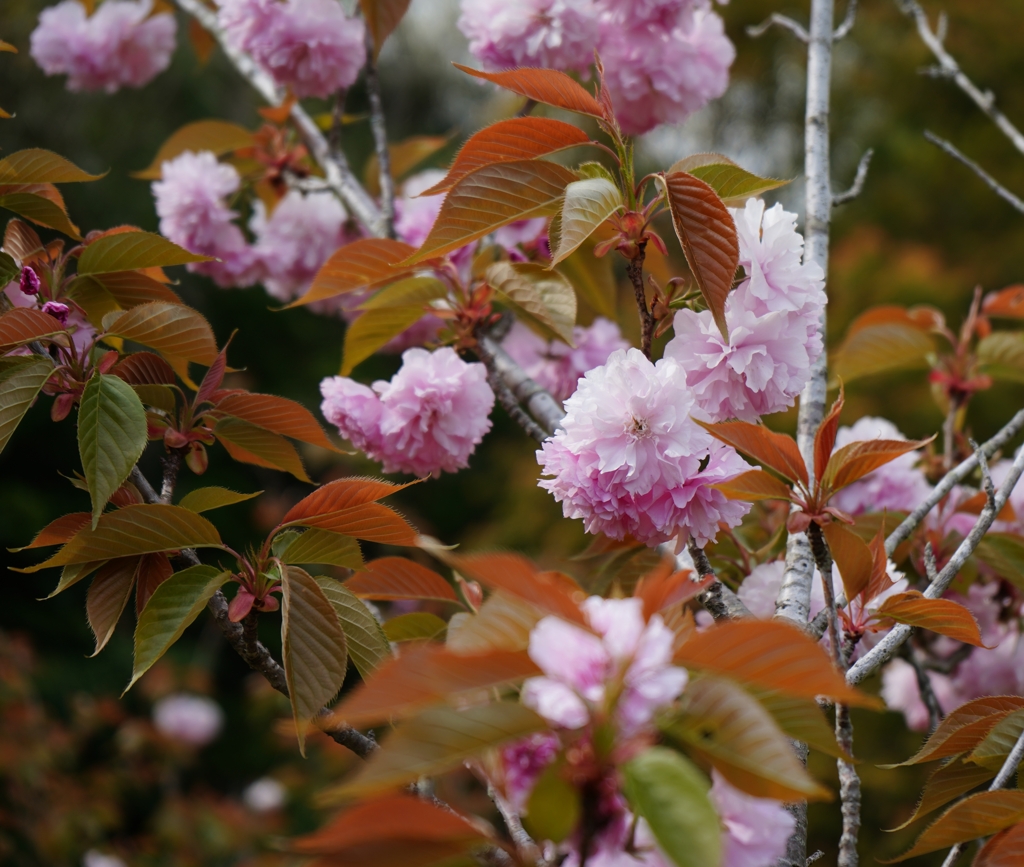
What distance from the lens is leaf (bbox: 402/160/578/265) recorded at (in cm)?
77

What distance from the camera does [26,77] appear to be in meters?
7.33

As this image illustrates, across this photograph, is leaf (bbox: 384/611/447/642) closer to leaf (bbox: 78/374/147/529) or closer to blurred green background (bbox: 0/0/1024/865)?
leaf (bbox: 78/374/147/529)

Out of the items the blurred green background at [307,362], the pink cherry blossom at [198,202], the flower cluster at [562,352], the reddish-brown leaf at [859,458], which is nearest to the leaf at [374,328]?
the flower cluster at [562,352]

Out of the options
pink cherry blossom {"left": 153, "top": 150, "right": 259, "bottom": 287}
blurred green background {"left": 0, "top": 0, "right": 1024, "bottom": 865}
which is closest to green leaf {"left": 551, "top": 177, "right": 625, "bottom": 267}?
pink cherry blossom {"left": 153, "top": 150, "right": 259, "bottom": 287}

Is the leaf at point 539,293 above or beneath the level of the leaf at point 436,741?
beneath

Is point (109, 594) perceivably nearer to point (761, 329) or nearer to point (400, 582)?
point (400, 582)

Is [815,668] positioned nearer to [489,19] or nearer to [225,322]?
[489,19]

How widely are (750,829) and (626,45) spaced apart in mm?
1004

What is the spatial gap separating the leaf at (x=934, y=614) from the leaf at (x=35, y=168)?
2.54ft

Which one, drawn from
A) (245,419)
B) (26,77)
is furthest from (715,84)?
(26,77)

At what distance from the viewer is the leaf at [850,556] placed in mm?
718

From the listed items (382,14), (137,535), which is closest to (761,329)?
(137,535)

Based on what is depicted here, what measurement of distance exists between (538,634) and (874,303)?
191 inches

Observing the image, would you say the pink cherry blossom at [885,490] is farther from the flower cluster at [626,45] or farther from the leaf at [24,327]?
the leaf at [24,327]
